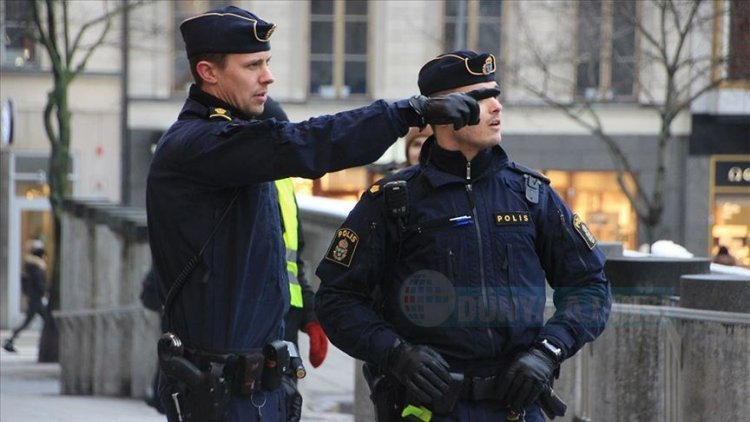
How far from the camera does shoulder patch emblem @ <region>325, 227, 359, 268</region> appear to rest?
16.0 feet

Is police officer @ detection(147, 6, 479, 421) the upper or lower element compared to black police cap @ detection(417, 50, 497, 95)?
lower

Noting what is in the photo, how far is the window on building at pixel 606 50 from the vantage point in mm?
24891

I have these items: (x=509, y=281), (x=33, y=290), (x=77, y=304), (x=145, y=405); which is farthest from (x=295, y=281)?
(x=33, y=290)

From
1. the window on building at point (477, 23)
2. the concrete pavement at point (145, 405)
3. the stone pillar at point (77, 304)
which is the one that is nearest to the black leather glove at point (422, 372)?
the concrete pavement at point (145, 405)

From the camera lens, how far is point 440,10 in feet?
95.4

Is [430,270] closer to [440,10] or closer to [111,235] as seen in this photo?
[111,235]

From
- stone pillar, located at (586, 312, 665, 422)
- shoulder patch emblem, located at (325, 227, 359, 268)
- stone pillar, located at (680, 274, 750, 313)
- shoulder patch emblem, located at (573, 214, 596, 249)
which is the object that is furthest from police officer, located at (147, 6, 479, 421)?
stone pillar, located at (586, 312, 665, 422)

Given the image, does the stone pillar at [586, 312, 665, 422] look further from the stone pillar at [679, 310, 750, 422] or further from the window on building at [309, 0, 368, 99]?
the window on building at [309, 0, 368, 99]

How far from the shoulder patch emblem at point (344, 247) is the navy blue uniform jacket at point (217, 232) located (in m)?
0.17

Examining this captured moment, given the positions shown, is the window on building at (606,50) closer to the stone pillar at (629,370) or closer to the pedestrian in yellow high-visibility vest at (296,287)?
the stone pillar at (629,370)

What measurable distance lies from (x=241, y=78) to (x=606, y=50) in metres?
22.6

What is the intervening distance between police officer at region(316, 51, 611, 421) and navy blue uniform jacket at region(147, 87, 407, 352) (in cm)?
20

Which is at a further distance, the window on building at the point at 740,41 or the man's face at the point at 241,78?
the window on building at the point at 740,41

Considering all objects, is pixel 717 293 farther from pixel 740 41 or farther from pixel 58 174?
pixel 740 41
